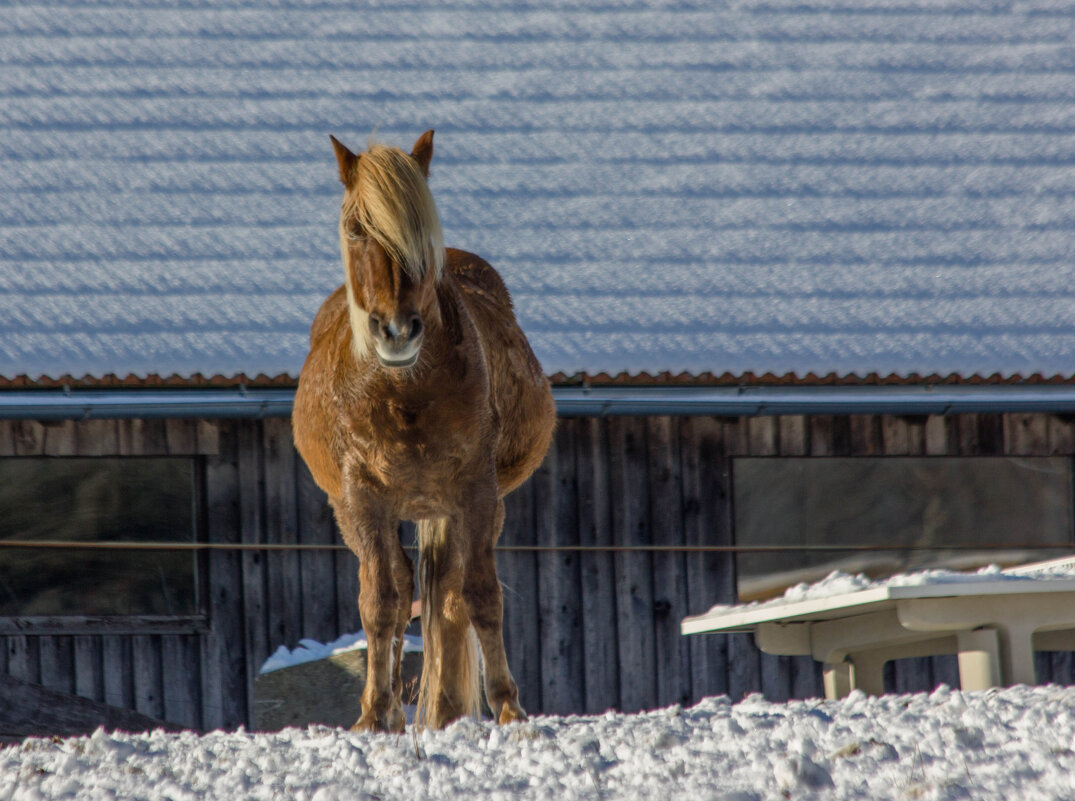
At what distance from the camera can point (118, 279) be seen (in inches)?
382

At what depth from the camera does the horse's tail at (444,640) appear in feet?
15.2

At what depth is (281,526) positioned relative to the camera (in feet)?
30.1

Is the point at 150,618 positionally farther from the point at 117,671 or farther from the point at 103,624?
the point at 117,671

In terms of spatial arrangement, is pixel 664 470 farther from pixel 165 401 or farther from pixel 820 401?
pixel 165 401

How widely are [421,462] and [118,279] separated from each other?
20.6ft

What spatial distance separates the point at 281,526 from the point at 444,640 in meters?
4.79

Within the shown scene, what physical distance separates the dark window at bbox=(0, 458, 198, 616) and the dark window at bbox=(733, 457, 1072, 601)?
4.05 metres

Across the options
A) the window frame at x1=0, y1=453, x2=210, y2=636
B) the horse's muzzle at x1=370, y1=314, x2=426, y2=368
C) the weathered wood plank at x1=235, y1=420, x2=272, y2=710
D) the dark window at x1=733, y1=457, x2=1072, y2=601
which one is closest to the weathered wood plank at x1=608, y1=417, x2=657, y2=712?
the dark window at x1=733, y1=457, x2=1072, y2=601

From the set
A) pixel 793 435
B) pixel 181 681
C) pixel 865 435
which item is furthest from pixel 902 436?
pixel 181 681

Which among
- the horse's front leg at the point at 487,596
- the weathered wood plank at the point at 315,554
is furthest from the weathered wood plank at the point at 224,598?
the horse's front leg at the point at 487,596

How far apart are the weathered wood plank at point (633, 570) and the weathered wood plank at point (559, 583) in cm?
30

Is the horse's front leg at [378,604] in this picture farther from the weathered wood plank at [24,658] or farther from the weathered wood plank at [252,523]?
the weathered wood plank at [24,658]

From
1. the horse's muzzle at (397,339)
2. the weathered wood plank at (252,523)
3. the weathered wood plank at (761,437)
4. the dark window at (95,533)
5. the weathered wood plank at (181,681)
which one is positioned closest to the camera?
the horse's muzzle at (397,339)

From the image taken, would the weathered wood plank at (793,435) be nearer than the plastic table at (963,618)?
No
